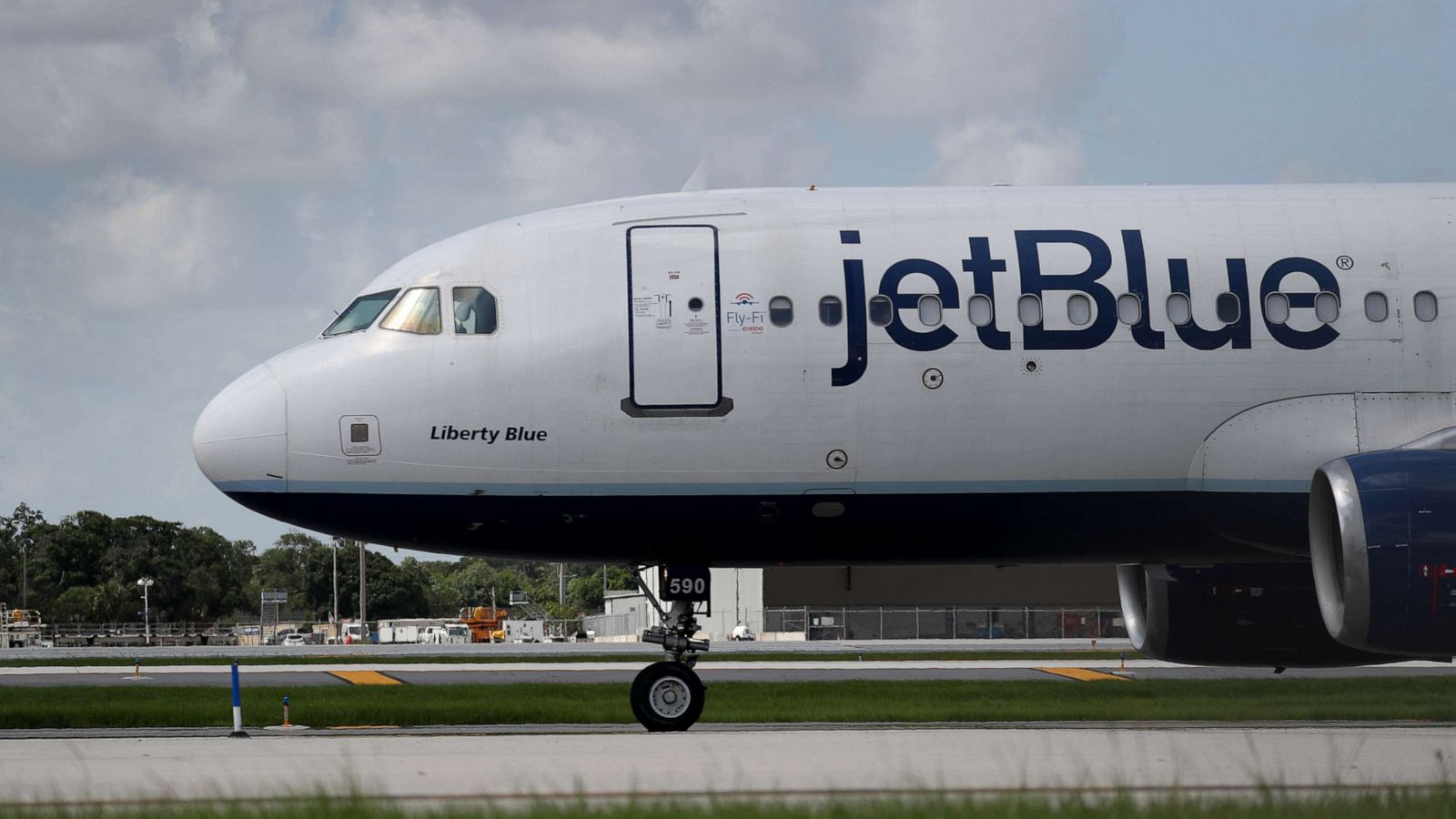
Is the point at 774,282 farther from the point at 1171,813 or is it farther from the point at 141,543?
the point at 141,543

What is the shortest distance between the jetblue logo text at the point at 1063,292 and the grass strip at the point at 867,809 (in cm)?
680

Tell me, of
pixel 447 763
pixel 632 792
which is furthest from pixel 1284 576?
pixel 632 792

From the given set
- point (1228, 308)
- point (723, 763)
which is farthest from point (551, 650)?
point (723, 763)

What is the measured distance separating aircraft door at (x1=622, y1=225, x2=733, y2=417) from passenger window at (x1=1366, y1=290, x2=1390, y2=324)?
616 centimetres

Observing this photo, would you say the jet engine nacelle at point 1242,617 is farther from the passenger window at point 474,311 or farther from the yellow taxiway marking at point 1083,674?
the yellow taxiway marking at point 1083,674

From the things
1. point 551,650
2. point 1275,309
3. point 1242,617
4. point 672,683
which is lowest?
point 551,650

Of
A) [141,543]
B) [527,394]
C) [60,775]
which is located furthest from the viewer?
[141,543]

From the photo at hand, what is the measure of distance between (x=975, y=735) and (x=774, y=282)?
487 cm

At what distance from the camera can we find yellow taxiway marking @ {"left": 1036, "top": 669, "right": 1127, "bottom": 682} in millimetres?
30775

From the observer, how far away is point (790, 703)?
979 inches

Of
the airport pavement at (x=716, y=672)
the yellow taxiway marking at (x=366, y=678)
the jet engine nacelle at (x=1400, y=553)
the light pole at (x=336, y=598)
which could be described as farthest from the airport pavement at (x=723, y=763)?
the light pole at (x=336, y=598)

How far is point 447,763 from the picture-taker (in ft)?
44.3

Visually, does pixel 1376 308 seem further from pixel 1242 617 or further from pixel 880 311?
pixel 880 311

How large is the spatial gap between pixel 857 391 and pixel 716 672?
19.0m
